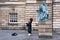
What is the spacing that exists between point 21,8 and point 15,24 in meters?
1.93

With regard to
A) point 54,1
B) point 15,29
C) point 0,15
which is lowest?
point 15,29

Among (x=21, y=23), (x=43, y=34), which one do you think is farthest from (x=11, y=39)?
(x=21, y=23)

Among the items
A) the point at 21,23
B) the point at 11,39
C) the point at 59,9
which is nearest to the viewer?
the point at 11,39

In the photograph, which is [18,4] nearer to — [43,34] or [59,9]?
[59,9]

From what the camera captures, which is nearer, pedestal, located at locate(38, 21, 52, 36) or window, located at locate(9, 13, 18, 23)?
pedestal, located at locate(38, 21, 52, 36)

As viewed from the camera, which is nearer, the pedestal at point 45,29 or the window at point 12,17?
the pedestal at point 45,29

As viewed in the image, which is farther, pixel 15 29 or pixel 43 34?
pixel 15 29

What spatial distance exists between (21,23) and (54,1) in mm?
4437

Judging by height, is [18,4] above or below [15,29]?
above

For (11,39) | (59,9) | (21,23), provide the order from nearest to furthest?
1. (11,39)
2. (59,9)
3. (21,23)

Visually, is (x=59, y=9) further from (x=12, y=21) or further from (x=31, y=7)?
(x=12, y=21)

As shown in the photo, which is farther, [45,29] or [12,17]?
[12,17]

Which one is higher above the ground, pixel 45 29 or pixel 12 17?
pixel 12 17

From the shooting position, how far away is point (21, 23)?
2284 cm
